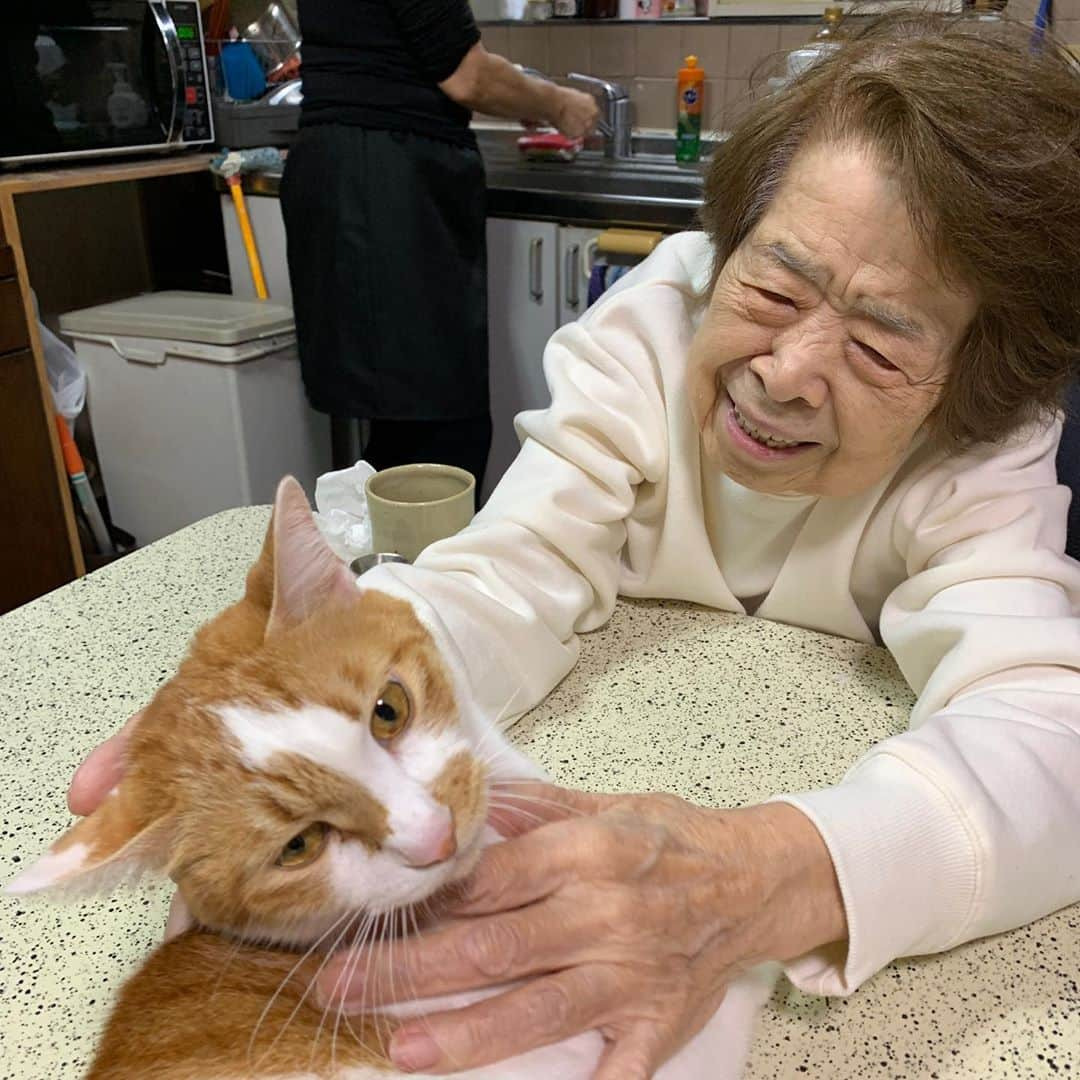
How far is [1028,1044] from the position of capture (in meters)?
0.63

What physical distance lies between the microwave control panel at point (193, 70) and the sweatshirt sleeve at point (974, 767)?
2.58 m

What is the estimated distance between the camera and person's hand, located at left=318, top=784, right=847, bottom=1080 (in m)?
0.61

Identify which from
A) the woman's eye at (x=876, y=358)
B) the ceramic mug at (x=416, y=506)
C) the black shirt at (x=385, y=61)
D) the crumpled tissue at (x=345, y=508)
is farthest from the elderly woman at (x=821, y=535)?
the black shirt at (x=385, y=61)

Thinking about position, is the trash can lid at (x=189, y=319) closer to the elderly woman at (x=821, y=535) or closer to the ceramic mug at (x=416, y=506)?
the ceramic mug at (x=416, y=506)

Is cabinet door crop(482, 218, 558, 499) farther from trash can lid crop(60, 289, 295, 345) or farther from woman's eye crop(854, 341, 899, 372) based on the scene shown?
woman's eye crop(854, 341, 899, 372)

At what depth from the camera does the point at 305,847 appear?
649 millimetres

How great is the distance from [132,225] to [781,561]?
2895mm

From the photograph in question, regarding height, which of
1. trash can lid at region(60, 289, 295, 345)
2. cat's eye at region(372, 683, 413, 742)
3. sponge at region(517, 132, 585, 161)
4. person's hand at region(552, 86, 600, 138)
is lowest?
trash can lid at region(60, 289, 295, 345)

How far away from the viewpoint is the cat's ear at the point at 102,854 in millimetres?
581

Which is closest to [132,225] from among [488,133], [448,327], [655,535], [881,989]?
[488,133]

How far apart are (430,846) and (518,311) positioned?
213 centimetres

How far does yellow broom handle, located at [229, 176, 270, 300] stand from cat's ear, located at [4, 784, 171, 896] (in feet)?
8.12

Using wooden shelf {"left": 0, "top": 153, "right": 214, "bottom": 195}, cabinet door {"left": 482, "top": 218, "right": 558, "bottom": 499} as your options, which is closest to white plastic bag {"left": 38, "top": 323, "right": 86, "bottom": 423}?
wooden shelf {"left": 0, "top": 153, "right": 214, "bottom": 195}

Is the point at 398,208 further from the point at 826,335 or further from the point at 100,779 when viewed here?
the point at 100,779
